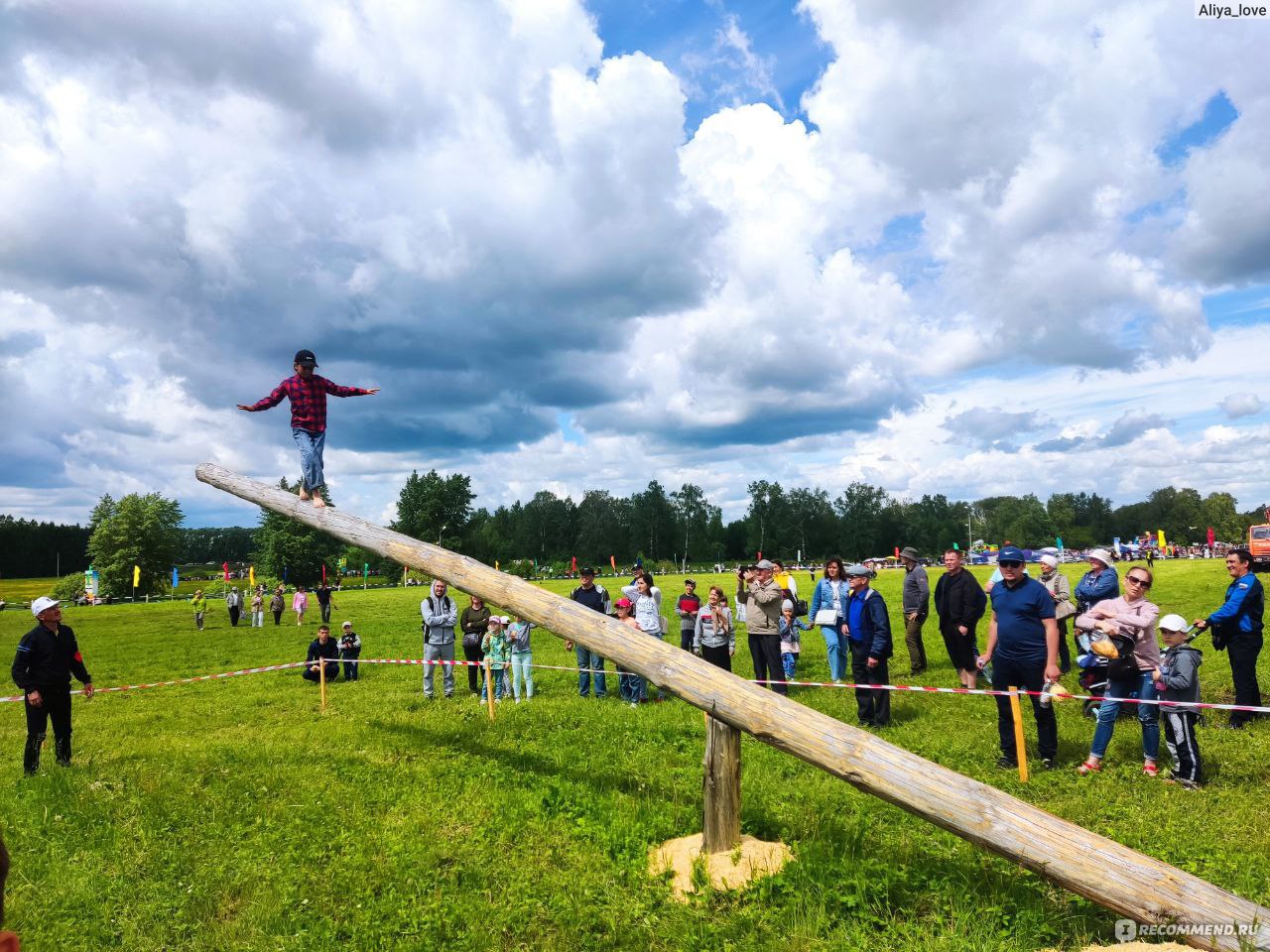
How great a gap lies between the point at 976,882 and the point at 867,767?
110 centimetres

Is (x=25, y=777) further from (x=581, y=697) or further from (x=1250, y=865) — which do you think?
(x=1250, y=865)

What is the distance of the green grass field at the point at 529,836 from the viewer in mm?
4590

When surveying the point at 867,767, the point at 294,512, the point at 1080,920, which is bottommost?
the point at 1080,920

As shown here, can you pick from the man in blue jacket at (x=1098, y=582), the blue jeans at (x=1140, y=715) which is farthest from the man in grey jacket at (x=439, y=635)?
the man in blue jacket at (x=1098, y=582)

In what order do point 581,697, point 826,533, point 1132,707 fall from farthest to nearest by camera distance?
point 826,533 < point 581,697 < point 1132,707

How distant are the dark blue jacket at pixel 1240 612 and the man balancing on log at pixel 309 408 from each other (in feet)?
33.9

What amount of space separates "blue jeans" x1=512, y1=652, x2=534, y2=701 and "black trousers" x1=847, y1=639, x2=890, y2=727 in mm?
5153

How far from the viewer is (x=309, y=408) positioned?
8.91 m

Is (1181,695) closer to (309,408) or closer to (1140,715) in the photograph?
(1140,715)

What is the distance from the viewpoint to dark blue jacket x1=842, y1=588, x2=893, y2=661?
335 inches

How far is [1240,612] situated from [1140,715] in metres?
2.17

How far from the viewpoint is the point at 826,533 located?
120m

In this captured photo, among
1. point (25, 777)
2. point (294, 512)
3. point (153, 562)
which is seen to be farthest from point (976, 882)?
point (153, 562)

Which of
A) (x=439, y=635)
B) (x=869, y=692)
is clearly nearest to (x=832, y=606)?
(x=869, y=692)
